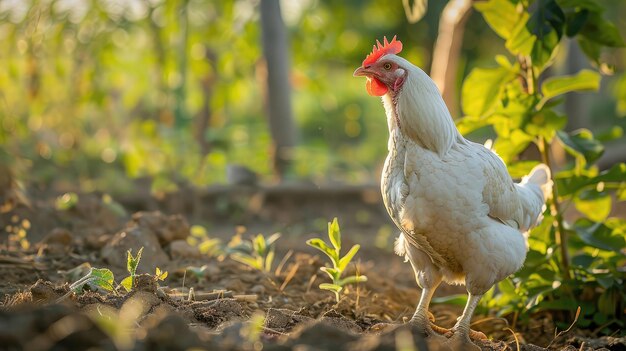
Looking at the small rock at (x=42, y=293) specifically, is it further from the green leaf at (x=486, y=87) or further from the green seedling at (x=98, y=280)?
the green leaf at (x=486, y=87)

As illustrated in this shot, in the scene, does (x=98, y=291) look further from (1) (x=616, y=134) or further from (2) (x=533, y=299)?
(1) (x=616, y=134)

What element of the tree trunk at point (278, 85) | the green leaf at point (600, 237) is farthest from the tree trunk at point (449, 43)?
the tree trunk at point (278, 85)

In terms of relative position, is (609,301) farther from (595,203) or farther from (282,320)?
(282,320)

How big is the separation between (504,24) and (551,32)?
0.31 metres

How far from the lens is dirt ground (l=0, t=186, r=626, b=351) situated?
1.97m

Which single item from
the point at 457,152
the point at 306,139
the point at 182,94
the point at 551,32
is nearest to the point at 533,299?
the point at 457,152

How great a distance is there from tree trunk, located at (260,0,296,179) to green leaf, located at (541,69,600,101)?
462 cm

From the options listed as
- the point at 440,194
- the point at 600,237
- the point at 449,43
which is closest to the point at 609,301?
the point at 600,237

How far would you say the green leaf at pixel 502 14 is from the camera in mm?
3914

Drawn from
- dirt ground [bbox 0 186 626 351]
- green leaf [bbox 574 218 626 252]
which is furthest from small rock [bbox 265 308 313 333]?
green leaf [bbox 574 218 626 252]

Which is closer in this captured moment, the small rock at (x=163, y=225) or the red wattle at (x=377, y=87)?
the red wattle at (x=377, y=87)

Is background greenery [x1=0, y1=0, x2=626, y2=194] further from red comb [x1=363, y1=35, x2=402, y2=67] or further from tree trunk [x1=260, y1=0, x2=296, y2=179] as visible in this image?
red comb [x1=363, y1=35, x2=402, y2=67]

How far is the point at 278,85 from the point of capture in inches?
329

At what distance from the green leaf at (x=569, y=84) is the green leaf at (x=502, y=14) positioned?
1.17 ft
